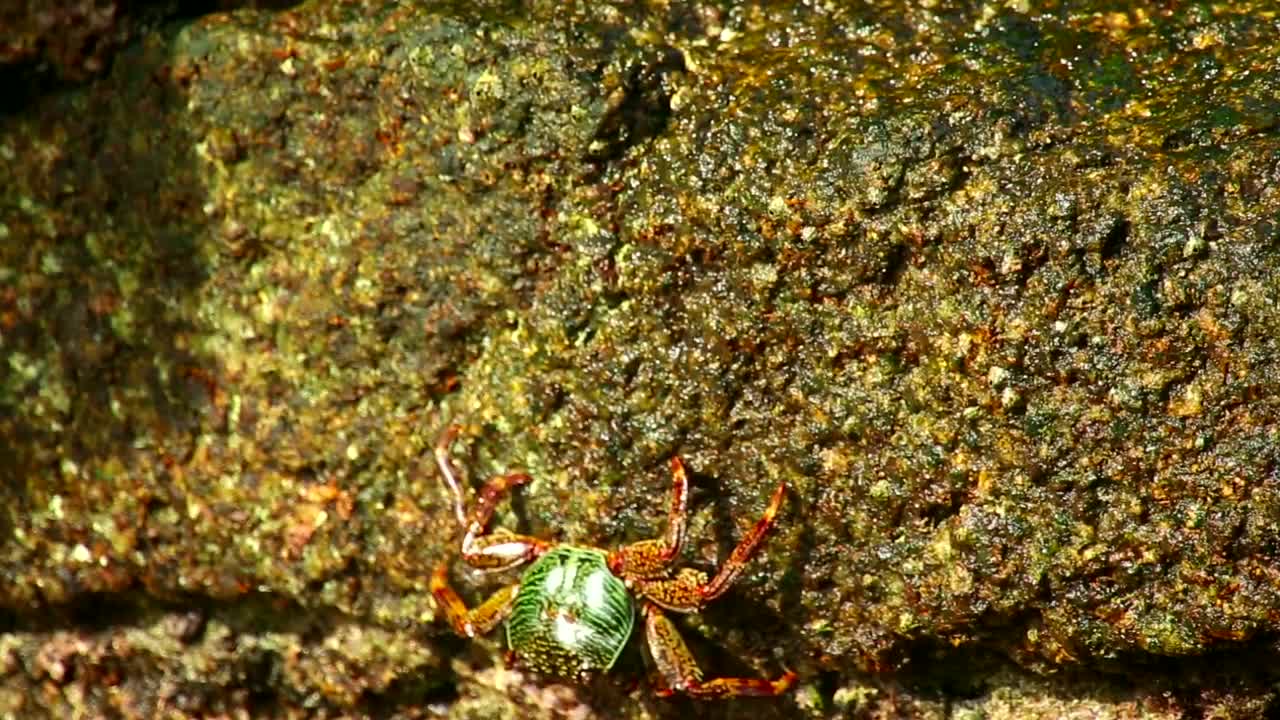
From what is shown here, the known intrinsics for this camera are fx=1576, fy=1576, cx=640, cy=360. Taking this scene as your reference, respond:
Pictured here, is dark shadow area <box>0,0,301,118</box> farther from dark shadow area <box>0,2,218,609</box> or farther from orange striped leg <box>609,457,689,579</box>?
orange striped leg <box>609,457,689,579</box>

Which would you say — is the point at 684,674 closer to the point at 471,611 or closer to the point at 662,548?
the point at 662,548

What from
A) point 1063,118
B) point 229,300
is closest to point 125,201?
point 229,300

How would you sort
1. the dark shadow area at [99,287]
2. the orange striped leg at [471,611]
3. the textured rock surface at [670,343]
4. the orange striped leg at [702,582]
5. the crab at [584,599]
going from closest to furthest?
the textured rock surface at [670,343]
the orange striped leg at [702,582]
the crab at [584,599]
the orange striped leg at [471,611]
the dark shadow area at [99,287]

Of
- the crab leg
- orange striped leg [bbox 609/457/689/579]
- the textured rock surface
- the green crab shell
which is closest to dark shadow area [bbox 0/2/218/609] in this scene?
the textured rock surface

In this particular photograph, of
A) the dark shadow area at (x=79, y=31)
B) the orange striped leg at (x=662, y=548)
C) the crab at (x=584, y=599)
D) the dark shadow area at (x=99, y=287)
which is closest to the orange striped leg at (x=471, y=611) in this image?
the crab at (x=584, y=599)

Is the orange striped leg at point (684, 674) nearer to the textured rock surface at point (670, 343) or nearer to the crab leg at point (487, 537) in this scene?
the textured rock surface at point (670, 343)

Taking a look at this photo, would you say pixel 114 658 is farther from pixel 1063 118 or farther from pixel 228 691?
pixel 1063 118

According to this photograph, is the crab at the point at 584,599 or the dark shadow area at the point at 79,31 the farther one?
the dark shadow area at the point at 79,31
